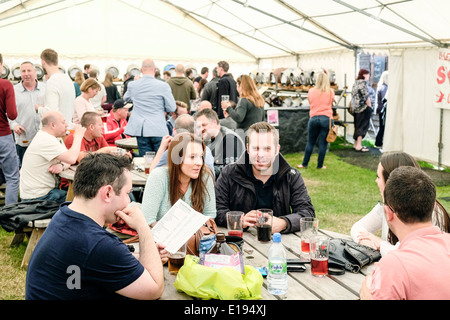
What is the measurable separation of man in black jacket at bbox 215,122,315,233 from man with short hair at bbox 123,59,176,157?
3.05 metres

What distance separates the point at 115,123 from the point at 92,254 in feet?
17.4

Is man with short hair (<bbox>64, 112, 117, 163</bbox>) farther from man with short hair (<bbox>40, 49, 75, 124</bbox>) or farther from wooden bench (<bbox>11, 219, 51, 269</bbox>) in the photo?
wooden bench (<bbox>11, 219, 51, 269</bbox>)

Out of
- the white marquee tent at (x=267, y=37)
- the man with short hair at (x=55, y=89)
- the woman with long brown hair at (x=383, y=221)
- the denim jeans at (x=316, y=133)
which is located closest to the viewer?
the woman with long brown hair at (x=383, y=221)

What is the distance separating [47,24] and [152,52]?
356cm

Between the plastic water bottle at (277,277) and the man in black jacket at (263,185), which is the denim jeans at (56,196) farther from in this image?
the plastic water bottle at (277,277)

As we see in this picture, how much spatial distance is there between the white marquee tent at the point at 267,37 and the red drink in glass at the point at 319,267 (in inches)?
243

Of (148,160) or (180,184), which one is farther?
(148,160)

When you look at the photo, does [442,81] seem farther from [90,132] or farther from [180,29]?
[180,29]

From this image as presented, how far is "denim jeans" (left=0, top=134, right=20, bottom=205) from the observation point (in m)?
5.09

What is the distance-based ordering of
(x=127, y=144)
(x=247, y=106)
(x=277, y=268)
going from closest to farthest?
(x=277, y=268), (x=127, y=144), (x=247, y=106)

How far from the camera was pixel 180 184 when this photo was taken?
293 cm

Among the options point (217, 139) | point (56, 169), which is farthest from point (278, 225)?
point (56, 169)

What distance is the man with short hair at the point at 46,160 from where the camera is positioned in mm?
4301

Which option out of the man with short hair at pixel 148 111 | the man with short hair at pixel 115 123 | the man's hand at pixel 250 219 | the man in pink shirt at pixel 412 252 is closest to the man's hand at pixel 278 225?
the man's hand at pixel 250 219
